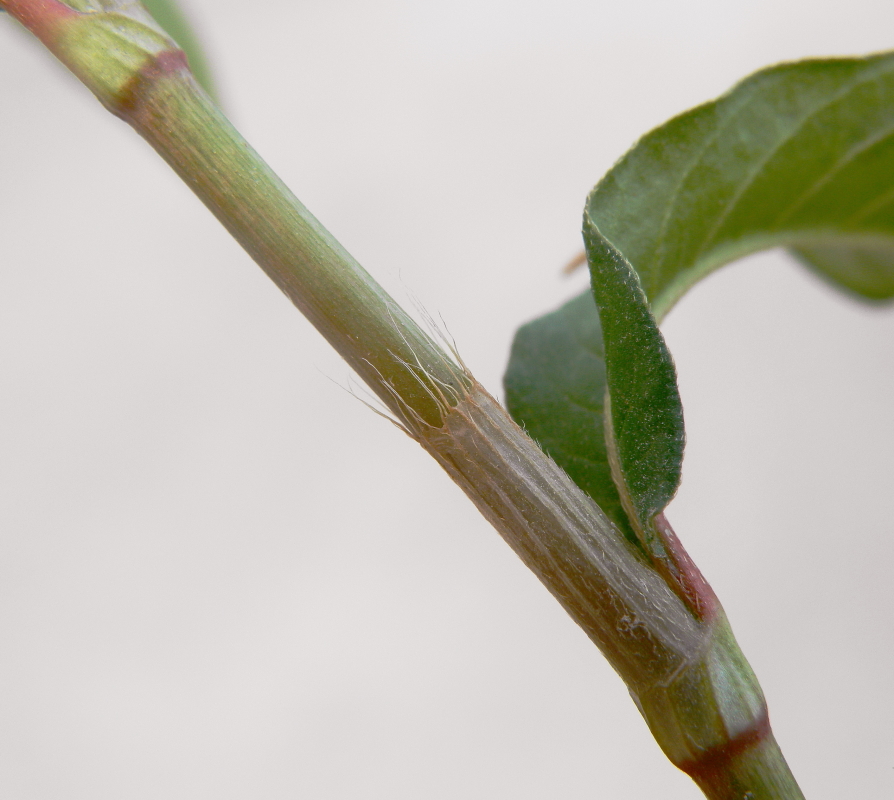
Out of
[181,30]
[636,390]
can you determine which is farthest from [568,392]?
[181,30]

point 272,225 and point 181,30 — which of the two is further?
point 181,30

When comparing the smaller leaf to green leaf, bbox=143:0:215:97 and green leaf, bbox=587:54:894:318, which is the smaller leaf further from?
green leaf, bbox=143:0:215:97

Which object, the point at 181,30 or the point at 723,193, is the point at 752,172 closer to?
the point at 723,193

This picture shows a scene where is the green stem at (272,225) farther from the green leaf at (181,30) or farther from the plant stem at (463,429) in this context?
the green leaf at (181,30)

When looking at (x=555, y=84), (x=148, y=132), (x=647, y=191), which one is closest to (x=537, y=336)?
(x=647, y=191)

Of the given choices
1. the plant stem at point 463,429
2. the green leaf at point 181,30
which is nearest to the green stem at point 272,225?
the plant stem at point 463,429

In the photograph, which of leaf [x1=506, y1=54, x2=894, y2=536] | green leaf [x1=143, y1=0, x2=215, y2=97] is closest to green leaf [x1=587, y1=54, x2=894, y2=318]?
leaf [x1=506, y1=54, x2=894, y2=536]

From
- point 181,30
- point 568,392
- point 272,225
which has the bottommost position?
point 568,392
